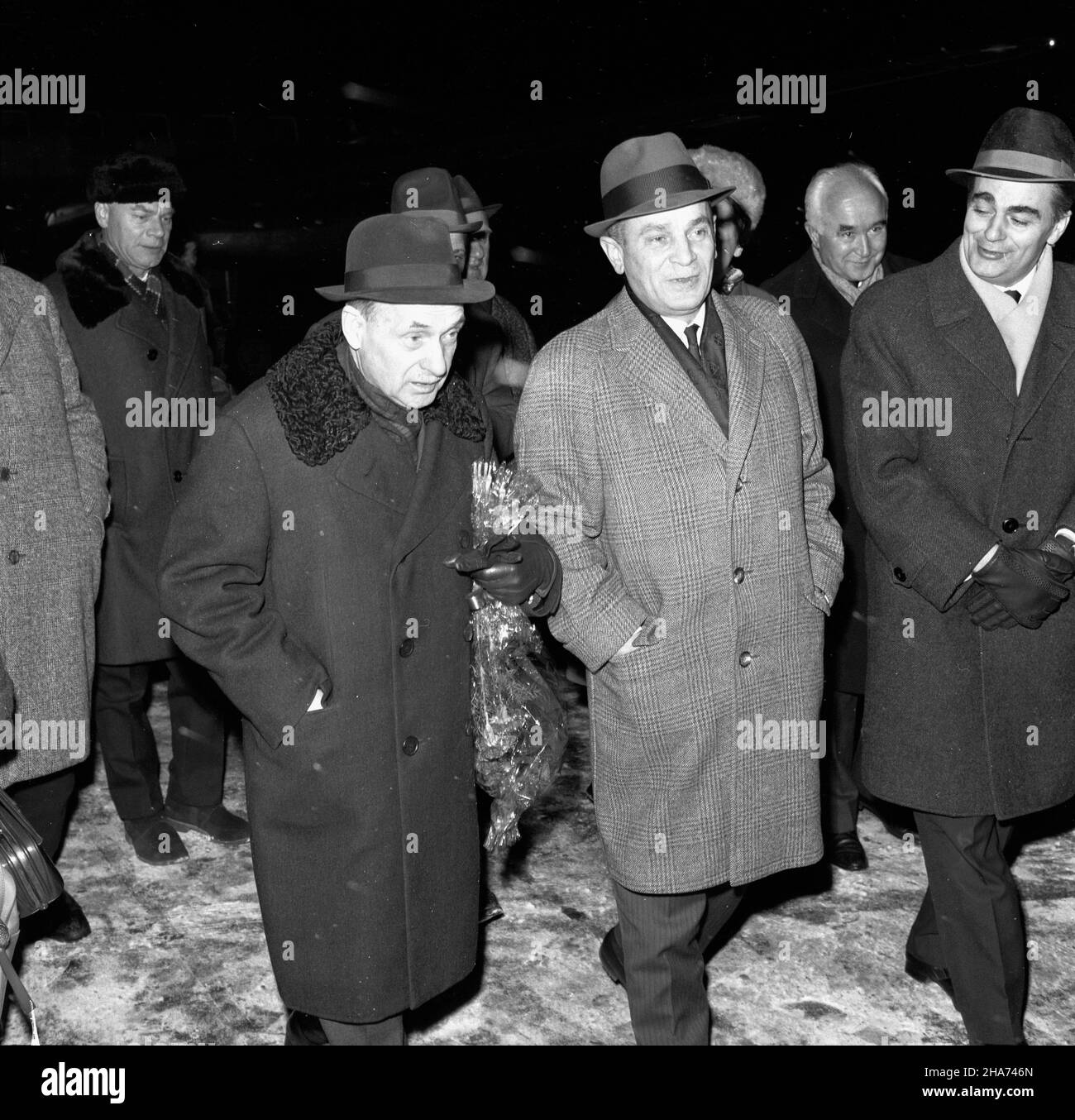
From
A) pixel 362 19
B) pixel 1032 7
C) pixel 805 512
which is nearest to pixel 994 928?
pixel 805 512

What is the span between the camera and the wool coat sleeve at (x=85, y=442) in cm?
429

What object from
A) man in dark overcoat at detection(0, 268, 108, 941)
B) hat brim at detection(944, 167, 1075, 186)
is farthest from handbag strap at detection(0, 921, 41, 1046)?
hat brim at detection(944, 167, 1075, 186)

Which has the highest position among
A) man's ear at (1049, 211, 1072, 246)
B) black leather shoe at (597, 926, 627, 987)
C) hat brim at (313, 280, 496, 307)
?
man's ear at (1049, 211, 1072, 246)

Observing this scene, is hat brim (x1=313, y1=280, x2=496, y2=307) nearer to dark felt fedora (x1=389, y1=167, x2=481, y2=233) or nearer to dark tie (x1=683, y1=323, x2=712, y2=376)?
dark tie (x1=683, y1=323, x2=712, y2=376)

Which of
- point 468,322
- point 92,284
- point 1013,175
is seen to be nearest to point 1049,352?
point 1013,175

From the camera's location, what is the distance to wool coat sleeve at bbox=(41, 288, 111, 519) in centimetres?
429

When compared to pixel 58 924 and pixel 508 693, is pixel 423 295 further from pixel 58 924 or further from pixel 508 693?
pixel 58 924

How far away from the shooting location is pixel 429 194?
501 cm

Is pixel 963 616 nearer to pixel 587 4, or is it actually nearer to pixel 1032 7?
pixel 1032 7

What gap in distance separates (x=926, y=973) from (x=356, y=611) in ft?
7.00

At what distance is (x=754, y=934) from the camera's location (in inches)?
174

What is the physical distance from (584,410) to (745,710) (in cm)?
82

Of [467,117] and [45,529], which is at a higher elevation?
[467,117]

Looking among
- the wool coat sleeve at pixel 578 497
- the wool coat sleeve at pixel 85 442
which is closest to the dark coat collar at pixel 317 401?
the wool coat sleeve at pixel 578 497
